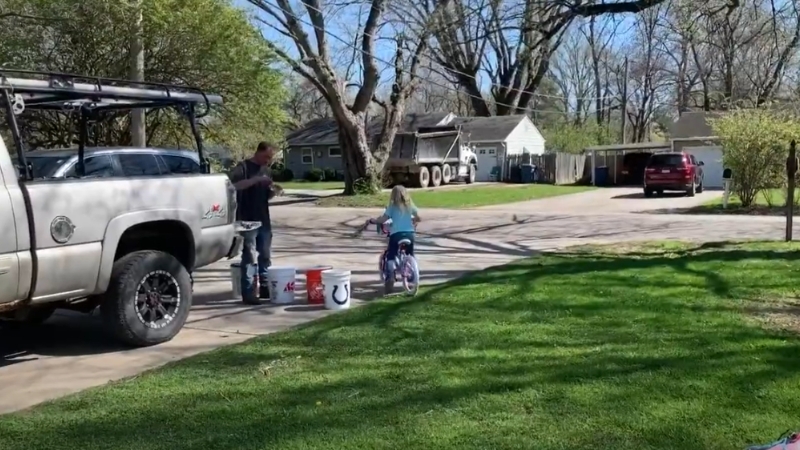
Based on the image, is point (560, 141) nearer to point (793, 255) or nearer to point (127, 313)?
point (793, 255)

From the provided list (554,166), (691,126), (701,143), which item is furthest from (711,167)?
(554,166)

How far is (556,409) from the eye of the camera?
4.67 m

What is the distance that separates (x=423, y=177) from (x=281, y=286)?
29353mm

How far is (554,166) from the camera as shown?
4341 cm

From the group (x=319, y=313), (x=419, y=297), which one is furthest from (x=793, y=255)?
(x=319, y=313)

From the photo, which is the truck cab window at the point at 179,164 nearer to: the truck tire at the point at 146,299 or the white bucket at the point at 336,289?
the truck tire at the point at 146,299

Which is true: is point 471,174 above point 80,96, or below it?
below

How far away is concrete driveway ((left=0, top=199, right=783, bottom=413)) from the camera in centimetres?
622

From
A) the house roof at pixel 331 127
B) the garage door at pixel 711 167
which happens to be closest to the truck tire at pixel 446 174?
the house roof at pixel 331 127

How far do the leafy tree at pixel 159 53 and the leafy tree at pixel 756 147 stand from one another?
11.8 metres

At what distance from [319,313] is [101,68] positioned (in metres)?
12.1

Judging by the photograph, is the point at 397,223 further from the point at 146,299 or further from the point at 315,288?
the point at 146,299

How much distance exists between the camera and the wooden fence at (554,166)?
4350cm

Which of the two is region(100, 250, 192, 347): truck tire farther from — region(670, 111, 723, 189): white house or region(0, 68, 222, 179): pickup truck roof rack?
region(670, 111, 723, 189): white house
